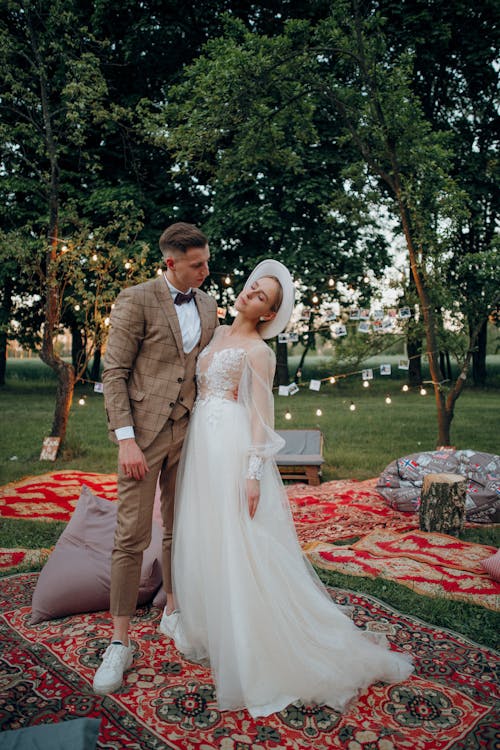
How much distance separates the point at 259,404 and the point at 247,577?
0.74 metres

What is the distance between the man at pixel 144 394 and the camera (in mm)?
2436

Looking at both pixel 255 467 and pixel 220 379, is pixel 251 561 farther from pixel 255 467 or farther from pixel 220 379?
pixel 220 379

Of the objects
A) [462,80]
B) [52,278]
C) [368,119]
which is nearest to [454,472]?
[368,119]

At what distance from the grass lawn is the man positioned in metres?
1.52

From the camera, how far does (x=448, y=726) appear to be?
2.09 metres

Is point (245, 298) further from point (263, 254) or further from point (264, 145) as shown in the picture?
point (263, 254)

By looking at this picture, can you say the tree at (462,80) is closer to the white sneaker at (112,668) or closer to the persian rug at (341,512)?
the persian rug at (341,512)

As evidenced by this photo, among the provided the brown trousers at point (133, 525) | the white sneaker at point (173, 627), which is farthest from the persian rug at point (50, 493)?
the brown trousers at point (133, 525)

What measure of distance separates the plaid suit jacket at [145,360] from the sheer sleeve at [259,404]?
31 cm

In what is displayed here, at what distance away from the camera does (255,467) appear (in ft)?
7.86

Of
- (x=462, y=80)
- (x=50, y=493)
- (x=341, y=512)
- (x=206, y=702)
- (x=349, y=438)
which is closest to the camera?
(x=206, y=702)

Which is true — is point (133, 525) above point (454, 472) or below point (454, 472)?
above

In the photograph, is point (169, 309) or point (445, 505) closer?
point (169, 309)

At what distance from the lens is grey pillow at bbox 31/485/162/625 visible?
2.91m
